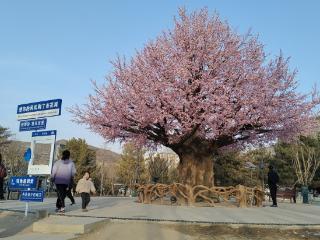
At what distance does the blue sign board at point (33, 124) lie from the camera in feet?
44.9

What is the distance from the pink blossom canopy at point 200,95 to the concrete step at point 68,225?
32.9 feet

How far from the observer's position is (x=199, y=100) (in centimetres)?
2141

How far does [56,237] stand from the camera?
991cm

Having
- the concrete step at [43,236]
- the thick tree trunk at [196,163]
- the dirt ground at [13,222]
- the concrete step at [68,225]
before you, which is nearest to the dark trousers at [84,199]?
the dirt ground at [13,222]

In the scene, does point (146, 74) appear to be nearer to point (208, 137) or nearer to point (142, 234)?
point (208, 137)

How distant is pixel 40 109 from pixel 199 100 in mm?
9494

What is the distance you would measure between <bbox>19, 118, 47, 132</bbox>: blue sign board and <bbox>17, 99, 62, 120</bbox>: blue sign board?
0.14 m

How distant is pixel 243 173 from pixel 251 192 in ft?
100.0

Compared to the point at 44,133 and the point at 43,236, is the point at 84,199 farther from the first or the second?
the point at 43,236

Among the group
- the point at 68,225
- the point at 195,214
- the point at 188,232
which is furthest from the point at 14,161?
the point at 188,232

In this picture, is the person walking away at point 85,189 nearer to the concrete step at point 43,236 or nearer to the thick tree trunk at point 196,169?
the concrete step at point 43,236

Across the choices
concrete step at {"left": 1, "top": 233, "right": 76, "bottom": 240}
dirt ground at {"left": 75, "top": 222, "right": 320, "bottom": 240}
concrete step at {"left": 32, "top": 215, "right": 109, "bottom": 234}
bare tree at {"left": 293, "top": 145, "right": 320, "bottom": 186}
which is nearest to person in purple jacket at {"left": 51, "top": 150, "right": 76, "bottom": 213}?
concrete step at {"left": 32, "top": 215, "right": 109, "bottom": 234}

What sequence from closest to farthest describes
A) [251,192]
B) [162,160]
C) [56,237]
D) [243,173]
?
[56,237] → [251,192] → [243,173] → [162,160]

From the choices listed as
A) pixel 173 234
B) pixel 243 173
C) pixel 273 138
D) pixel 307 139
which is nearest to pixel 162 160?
pixel 243 173
